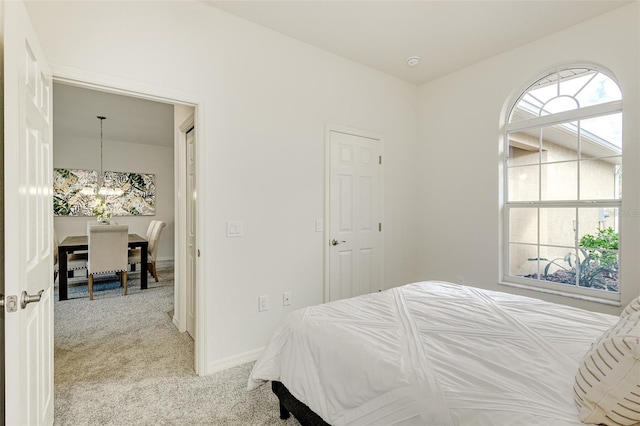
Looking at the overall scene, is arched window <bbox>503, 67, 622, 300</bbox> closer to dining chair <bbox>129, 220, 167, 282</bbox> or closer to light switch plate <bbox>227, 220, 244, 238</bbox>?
light switch plate <bbox>227, 220, 244, 238</bbox>

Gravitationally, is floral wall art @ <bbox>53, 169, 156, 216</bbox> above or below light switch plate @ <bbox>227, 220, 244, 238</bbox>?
above

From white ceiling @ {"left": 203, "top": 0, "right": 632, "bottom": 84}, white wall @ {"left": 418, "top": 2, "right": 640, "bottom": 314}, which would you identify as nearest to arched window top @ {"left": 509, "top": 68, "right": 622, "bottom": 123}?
white wall @ {"left": 418, "top": 2, "right": 640, "bottom": 314}

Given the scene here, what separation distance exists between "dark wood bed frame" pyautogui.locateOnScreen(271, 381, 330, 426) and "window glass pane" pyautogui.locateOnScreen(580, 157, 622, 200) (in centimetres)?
286

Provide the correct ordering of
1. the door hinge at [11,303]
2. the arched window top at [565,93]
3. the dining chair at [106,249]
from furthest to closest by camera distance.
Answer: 1. the dining chair at [106,249]
2. the arched window top at [565,93]
3. the door hinge at [11,303]

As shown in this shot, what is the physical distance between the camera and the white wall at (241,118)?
207 cm

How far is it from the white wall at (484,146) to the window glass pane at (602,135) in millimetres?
117

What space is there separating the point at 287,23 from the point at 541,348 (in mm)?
2804

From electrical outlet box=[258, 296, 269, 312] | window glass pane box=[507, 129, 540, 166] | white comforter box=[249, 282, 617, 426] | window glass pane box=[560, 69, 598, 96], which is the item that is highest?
window glass pane box=[560, 69, 598, 96]

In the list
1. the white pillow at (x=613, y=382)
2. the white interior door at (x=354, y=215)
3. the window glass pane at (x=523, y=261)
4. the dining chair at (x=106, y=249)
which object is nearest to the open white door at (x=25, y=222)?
the white pillow at (x=613, y=382)

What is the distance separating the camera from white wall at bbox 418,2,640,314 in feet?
7.98

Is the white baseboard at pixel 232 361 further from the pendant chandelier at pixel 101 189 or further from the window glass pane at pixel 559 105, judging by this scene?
the pendant chandelier at pixel 101 189

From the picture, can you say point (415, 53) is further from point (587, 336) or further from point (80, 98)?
point (80, 98)

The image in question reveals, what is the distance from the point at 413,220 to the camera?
13.2ft

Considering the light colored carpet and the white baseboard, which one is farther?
the white baseboard
